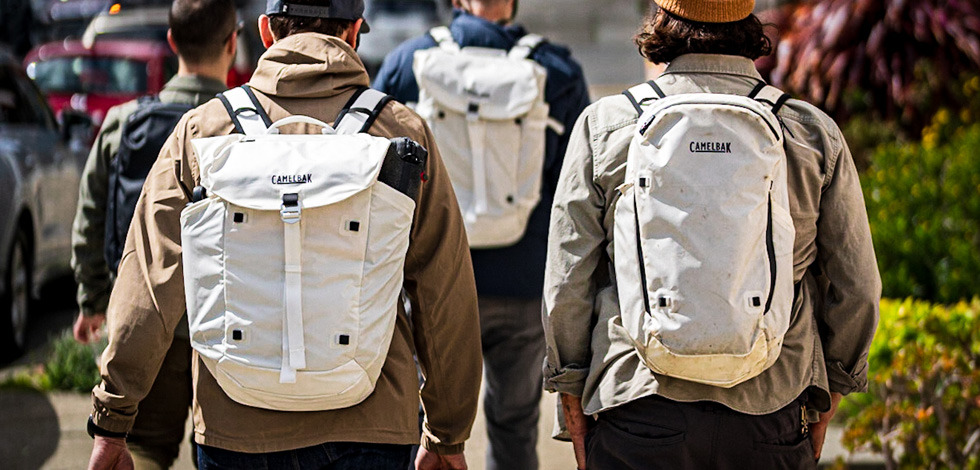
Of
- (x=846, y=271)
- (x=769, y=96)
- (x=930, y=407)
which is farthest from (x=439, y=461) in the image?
(x=930, y=407)

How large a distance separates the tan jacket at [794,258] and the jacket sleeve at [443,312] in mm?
196

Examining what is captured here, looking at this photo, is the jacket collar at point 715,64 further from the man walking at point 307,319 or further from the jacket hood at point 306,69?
the jacket hood at point 306,69

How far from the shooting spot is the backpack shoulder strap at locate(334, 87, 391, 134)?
2.79 m

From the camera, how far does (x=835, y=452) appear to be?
5.47 meters

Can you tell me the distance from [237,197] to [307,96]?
1.17ft

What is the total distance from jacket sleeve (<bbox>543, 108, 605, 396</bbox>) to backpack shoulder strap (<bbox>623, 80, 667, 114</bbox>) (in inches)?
4.7

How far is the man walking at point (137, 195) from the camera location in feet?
12.1

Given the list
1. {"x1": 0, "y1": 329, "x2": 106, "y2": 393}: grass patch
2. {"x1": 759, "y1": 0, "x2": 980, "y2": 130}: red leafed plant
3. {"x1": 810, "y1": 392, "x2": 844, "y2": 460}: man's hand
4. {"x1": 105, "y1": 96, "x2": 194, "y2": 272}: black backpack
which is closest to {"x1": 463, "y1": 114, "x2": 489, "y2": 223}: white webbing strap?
{"x1": 105, "y1": 96, "x2": 194, "y2": 272}: black backpack

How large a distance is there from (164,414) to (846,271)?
80.4 inches

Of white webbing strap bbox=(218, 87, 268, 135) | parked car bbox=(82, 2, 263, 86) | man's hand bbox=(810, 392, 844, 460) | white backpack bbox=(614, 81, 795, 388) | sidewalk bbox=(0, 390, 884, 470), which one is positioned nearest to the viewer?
white backpack bbox=(614, 81, 795, 388)

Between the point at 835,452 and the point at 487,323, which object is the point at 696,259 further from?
the point at 835,452

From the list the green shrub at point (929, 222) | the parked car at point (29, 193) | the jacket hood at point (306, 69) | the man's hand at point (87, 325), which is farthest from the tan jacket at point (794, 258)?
the parked car at point (29, 193)

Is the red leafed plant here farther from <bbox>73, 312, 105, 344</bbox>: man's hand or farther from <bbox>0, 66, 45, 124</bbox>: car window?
<bbox>73, 312, 105, 344</bbox>: man's hand

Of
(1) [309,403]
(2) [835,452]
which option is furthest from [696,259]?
(2) [835,452]
